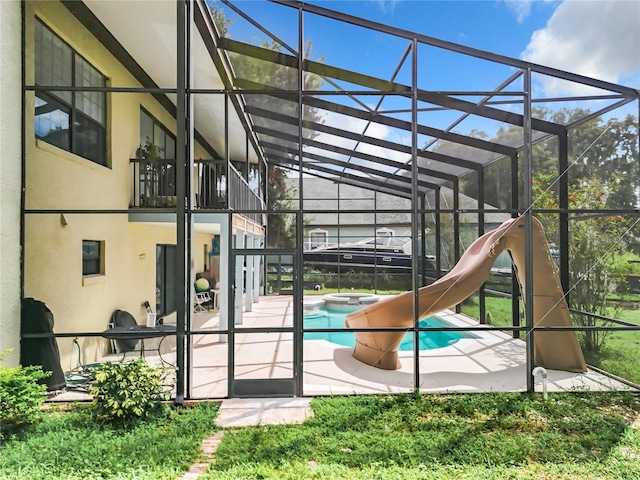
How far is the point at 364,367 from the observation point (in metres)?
6.51

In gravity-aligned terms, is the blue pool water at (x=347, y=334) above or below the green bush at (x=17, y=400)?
above

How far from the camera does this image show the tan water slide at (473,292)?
6477mm

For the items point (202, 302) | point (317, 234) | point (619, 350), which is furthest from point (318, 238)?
point (202, 302)

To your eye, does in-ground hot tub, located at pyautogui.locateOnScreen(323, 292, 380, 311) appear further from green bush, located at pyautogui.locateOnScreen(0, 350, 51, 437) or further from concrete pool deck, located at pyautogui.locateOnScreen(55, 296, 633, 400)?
green bush, located at pyautogui.locateOnScreen(0, 350, 51, 437)

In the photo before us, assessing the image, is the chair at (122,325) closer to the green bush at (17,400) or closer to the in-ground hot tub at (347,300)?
the green bush at (17,400)

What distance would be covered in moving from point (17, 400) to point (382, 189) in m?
5.72

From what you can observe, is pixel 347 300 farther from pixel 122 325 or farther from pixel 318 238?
pixel 122 325

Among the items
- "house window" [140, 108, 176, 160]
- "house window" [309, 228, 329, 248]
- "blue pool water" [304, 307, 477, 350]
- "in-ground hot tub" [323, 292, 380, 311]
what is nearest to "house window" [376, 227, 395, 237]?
"house window" [309, 228, 329, 248]

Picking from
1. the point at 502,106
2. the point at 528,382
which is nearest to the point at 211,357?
the point at 528,382

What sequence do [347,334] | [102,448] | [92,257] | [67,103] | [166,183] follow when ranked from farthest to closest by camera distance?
[166,183], [92,257], [67,103], [347,334], [102,448]

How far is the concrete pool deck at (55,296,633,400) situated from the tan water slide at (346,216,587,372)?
0.20 m

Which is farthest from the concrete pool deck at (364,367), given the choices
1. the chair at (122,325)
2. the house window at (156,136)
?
the house window at (156,136)

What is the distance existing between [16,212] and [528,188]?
25.1ft

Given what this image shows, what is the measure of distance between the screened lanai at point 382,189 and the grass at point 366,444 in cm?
92
